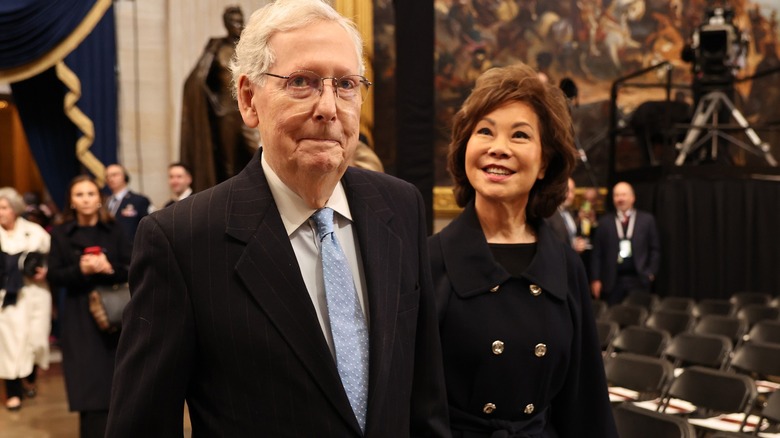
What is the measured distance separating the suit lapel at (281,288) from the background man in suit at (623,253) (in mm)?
9460

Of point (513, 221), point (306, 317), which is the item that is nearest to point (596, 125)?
point (513, 221)

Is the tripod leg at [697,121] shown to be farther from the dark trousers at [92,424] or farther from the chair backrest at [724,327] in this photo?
the dark trousers at [92,424]

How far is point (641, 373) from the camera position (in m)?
5.02

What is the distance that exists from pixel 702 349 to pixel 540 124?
4004mm

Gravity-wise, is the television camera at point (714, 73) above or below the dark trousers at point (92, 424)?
above

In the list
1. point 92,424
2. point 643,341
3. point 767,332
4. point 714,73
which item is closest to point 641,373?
point 643,341

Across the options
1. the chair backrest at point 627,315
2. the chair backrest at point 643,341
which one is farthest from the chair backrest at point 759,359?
the chair backrest at point 627,315

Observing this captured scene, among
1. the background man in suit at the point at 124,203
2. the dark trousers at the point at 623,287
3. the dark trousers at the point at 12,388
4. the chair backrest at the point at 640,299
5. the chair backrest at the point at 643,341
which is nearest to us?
the chair backrest at the point at 643,341

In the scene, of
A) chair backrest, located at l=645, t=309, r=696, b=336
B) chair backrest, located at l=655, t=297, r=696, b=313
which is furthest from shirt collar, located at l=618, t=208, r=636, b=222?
chair backrest, located at l=645, t=309, r=696, b=336

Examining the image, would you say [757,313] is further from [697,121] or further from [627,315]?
[697,121]

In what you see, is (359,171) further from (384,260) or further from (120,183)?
(120,183)

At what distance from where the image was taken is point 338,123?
1681 millimetres

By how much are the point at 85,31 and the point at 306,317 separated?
9728 mm

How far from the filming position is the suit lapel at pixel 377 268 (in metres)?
1.70
